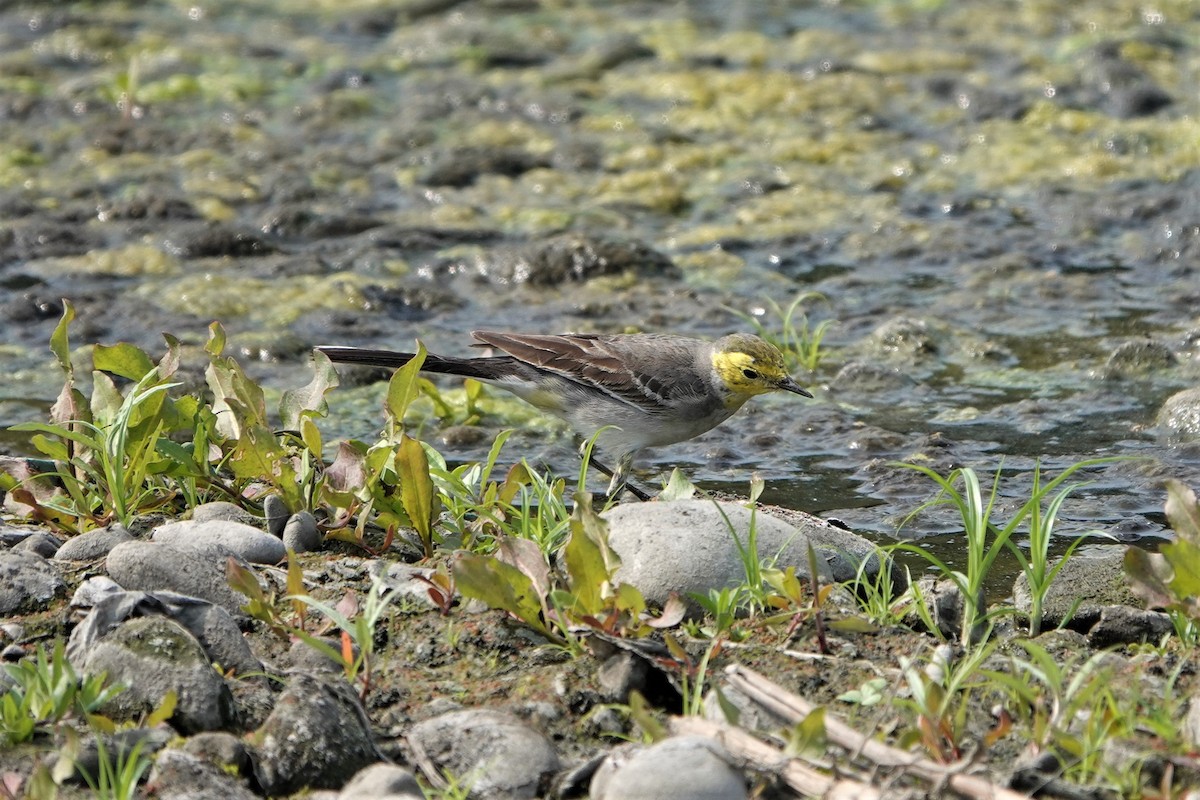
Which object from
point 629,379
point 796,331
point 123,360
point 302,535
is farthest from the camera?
point 796,331

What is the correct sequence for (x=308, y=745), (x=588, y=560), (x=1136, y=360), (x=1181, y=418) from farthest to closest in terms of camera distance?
(x=1136, y=360) < (x=1181, y=418) < (x=588, y=560) < (x=308, y=745)

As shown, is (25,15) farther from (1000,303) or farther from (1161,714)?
(1161,714)

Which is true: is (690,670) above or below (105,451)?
below

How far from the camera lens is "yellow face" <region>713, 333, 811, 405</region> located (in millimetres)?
7055

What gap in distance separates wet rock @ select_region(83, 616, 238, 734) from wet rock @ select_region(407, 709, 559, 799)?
532 mm

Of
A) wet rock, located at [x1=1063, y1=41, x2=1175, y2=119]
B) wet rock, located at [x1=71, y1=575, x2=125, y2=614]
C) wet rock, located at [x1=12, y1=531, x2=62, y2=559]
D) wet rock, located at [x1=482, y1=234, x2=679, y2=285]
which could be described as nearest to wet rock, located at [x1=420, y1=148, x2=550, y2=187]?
wet rock, located at [x1=482, y1=234, x2=679, y2=285]

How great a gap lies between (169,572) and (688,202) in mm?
6232

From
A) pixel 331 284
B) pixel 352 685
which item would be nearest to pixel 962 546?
pixel 352 685

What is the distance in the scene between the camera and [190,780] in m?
3.83

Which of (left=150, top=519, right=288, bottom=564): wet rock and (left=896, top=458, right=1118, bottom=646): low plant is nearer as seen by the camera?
(left=896, top=458, right=1118, bottom=646): low plant

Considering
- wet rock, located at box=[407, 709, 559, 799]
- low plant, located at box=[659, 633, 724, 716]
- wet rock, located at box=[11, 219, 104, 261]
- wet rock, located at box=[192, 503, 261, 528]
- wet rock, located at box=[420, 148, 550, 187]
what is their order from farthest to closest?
1. wet rock, located at box=[420, 148, 550, 187]
2. wet rock, located at box=[11, 219, 104, 261]
3. wet rock, located at box=[192, 503, 261, 528]
4. low plant, located at box=[659, 633, 724, 716]
5. wet rock, located at box=[407, 709, 559, 799]

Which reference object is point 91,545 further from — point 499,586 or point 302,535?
point 499,586

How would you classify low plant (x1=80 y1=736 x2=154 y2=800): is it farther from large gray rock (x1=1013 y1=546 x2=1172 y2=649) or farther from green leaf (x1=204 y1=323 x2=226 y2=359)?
large gray rock (x1=1013 y1=546 x2=1172 y2=649)

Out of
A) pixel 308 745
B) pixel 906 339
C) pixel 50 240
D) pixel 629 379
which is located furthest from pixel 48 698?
pixel 50 240
